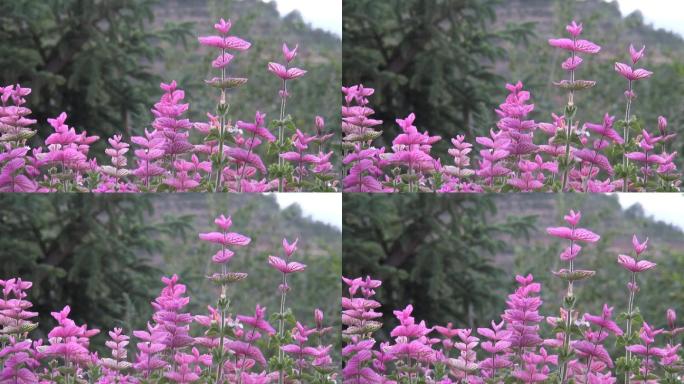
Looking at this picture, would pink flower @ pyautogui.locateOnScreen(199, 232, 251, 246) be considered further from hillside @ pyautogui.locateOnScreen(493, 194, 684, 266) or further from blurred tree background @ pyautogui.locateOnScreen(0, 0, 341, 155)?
blurred tree background @ pyautogui.locateOnScreen(0, 0, 341, 155)

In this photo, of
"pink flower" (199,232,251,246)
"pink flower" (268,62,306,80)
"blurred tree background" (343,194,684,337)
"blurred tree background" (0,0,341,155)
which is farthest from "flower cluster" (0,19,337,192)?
"blurred tree background" (0,0,341,155)

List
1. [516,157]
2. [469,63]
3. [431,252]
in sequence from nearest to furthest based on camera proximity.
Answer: [516,157] < [431,252] < [469,63]

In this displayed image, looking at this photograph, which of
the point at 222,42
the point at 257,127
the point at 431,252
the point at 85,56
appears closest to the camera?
the point at 222,42

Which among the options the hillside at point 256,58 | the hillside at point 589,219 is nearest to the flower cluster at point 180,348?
the hillside at point 589,219

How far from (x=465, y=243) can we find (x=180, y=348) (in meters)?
1.33

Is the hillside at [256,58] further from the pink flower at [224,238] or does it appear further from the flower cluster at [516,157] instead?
the pink flower at [224,238]

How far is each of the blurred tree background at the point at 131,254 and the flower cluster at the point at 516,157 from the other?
530mm

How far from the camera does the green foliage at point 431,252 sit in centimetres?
425

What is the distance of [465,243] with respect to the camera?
4.41m

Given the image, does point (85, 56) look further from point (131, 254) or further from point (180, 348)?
point (180, 348)

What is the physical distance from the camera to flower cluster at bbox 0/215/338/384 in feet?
11.9

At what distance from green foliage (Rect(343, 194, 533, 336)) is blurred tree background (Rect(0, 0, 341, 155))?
43.6 inches

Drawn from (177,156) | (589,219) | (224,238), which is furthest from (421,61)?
(224,238)

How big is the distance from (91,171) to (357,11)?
1561 millimetres
